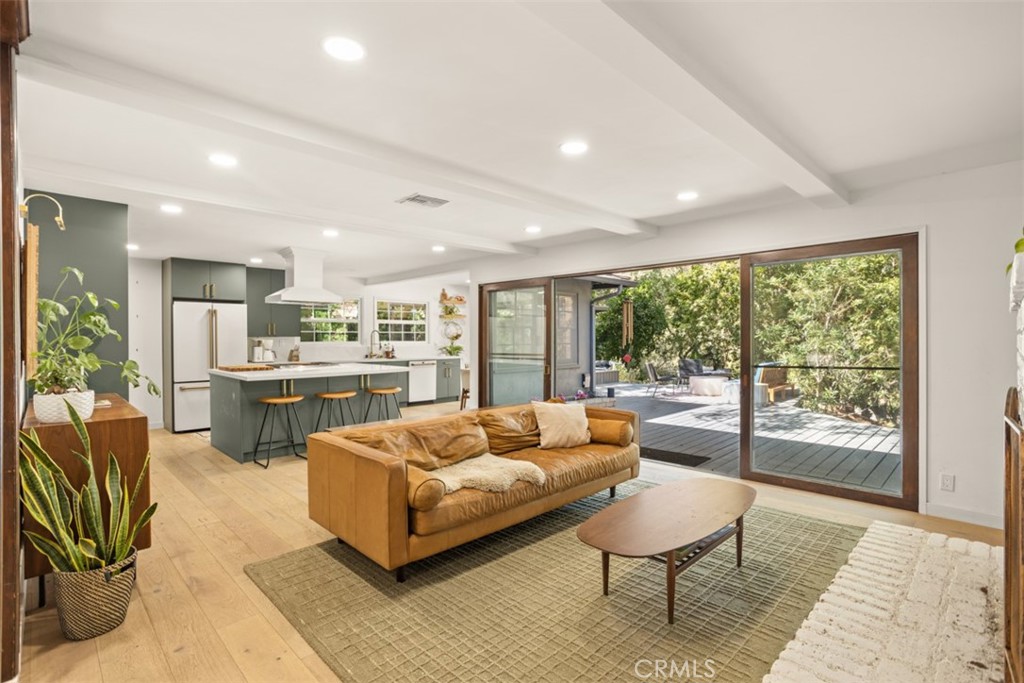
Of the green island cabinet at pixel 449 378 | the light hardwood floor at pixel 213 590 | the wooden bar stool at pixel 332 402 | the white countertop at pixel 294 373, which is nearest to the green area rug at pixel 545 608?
the light hardwood floor at pixel 213 590

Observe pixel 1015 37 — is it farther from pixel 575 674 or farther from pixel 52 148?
pixel 52 148

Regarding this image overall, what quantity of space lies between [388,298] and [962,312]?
28.3 feet

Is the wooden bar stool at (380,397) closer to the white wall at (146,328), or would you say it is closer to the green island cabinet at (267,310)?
the green island cabinet at (267,310)

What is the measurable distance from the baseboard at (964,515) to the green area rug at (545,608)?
33.5 inches

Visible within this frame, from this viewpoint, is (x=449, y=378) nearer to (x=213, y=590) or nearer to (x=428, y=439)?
(x=428, y=439)

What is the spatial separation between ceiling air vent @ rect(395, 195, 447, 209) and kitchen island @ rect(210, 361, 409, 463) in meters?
2.39

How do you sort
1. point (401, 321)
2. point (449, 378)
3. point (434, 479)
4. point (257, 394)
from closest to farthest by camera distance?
point (434, 479)
point (257, 394)
point (449, 378)
point (401, 321)

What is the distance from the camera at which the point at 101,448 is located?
2637mm

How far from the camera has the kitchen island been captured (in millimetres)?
5371

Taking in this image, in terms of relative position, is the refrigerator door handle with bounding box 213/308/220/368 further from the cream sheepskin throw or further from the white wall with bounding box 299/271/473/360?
the cream sheepskin throw

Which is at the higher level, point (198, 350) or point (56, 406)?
point (198, 350)

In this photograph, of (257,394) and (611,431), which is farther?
(257,394)

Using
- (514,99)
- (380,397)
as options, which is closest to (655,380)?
(380,397)

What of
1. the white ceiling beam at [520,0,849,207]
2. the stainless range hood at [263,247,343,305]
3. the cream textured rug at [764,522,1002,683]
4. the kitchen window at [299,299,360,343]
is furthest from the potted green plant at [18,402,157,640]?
the kitchen window at [299,299,360,343]
